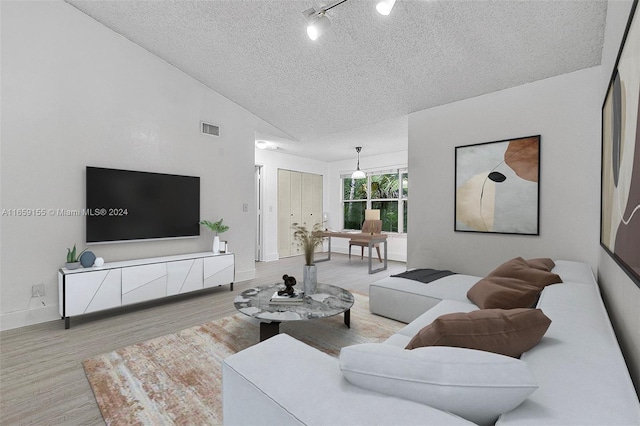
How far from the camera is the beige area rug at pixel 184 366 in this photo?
157cm

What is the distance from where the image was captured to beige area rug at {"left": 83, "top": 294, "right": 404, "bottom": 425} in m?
1.57

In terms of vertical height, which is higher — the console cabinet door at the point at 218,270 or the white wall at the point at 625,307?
the white wall at the point at 625,307

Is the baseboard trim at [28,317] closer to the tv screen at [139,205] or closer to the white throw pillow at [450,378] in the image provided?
the tv screen at [139,205]

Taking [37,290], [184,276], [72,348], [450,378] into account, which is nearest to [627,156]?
[450,378]

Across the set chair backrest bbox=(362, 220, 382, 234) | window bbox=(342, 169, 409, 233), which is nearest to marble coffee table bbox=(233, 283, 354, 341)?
chair backrest bbox=(362, 220, 382, 234)

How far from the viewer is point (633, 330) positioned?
1.00 m

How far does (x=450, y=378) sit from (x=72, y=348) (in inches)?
117

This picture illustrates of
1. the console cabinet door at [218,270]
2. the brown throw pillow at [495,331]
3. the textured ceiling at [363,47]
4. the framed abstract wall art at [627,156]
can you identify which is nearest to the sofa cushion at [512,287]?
the framed abstract wall art at [627,156]

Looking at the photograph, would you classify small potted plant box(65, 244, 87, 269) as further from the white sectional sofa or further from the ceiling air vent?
the white sectional sofa

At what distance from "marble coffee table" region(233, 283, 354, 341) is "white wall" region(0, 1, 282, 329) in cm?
190

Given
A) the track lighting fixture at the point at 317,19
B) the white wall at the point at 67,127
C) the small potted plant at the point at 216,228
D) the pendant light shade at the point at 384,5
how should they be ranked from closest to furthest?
the pendant light shade at the point at 384,5, the track lighting fixture at the point at 317,19, the white wall at the point at 67,127, the small potted plant at the point at 216,228

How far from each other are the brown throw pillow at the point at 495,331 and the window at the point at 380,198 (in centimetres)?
552

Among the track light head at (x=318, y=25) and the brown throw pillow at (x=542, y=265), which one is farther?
the track light head at (x=318, y=25)

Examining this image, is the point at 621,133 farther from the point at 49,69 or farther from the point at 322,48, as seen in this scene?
the point at 49,69
